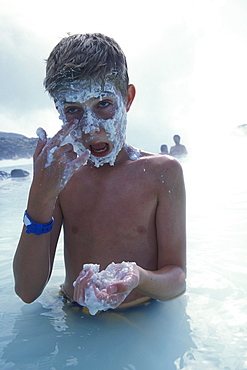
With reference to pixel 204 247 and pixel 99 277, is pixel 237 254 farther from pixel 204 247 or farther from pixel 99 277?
pixel 99 277

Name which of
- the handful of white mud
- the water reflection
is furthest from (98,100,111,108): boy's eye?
the water reflection

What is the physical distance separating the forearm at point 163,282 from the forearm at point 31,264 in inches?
19.0

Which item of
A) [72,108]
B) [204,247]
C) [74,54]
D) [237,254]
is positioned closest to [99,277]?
[72,108]

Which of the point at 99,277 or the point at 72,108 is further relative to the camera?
the point at 72,108

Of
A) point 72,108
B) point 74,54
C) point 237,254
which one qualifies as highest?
point 74,54

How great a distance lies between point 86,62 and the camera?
175 cm

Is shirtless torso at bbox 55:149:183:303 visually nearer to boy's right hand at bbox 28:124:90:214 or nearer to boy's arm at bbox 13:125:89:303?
boy's arm at bbox 13:125:89:303

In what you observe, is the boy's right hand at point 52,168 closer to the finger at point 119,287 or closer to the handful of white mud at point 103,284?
the handful of white mud at point 103,284

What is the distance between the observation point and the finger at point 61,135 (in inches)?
63.5

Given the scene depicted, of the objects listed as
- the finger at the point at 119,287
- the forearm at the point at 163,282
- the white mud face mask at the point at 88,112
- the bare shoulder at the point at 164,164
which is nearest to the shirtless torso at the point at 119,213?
the bare shoulder at the point at 164,164

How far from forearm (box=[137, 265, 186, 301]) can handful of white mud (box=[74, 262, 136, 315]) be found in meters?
0.10

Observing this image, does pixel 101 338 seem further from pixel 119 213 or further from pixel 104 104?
pixel 104 104

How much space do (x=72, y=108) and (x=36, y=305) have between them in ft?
3.71

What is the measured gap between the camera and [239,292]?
220cm
